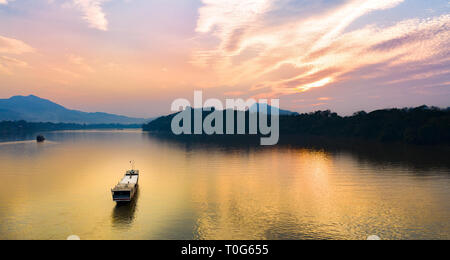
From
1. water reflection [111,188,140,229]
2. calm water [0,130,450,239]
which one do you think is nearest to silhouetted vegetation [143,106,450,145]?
calm water [0,130,450,239]

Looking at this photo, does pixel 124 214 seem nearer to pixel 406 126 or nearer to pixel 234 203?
pixel 234 203

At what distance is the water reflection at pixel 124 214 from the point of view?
36.7 metres

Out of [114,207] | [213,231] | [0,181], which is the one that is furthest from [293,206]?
[0,181]

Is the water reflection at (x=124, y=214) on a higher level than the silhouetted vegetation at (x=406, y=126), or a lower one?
lower

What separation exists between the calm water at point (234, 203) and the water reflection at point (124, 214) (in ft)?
0.45

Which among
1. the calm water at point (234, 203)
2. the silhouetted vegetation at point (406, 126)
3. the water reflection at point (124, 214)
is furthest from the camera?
the silhouetted vegetation at point (406, 126)

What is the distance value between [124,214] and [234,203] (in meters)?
16.1

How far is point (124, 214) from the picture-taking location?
4047cm

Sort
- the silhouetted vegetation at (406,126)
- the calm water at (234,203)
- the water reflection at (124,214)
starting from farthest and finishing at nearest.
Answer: the silhouetted vegetation at (406,126) → the water reflection at (124,214) → the calm water at (234,203)

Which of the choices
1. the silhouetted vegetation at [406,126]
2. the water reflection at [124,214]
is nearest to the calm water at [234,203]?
the water reflection at [124,214]

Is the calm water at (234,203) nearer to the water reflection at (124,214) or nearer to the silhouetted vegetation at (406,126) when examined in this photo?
the water reflection at (124,214)

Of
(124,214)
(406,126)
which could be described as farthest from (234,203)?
(406,126)

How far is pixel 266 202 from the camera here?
46406 millimetres

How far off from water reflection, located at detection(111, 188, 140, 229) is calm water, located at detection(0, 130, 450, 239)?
138 mm
